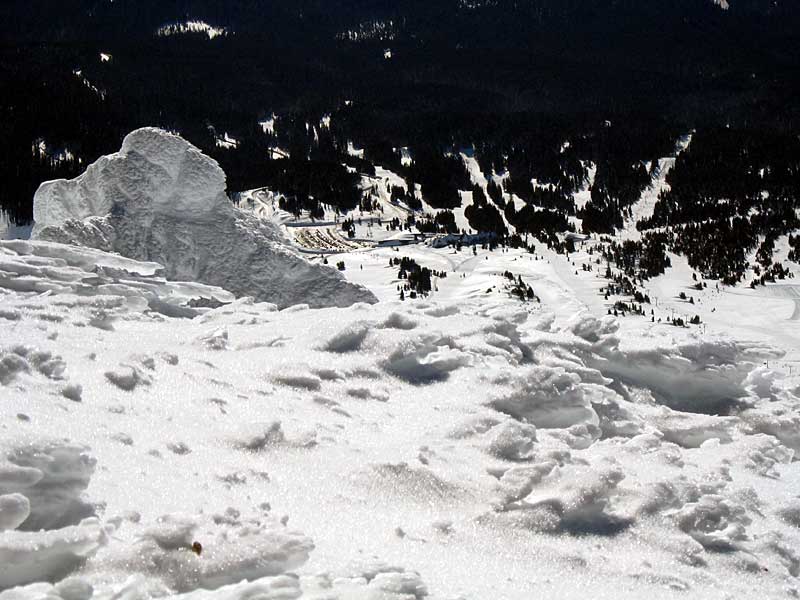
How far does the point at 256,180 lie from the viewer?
279 ft

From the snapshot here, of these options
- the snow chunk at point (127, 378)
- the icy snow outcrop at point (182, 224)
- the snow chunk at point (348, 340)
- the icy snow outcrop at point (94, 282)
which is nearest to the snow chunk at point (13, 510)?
the snow chunk at point (127, 378)

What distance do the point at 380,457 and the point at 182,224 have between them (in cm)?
1356

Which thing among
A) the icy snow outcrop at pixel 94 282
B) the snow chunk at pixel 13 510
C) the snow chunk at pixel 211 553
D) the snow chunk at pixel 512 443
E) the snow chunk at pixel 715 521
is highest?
the icy snow outcrop at pixel 94 282

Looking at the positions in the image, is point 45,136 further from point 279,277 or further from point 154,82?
point 154,82

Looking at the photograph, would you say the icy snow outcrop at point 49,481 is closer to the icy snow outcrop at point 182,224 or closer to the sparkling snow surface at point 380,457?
the sparkling snow surface at point 380,457

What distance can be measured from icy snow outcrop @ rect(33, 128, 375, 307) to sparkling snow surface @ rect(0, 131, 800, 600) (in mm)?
7121

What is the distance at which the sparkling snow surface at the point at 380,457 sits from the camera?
3084 millimetres

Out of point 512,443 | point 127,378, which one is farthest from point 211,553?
point 512,443

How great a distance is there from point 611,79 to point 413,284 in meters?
149

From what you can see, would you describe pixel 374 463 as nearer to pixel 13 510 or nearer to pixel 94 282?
pixel 13 510

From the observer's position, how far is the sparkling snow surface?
308cm

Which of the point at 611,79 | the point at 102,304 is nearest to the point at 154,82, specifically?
the point at 611,79

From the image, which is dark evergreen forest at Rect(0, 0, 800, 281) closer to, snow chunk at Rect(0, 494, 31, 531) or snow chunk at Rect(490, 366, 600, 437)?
snow chunk at Rect(490, 366, 600, 437)

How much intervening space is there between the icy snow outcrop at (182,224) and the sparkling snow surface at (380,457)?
7.12 meters
